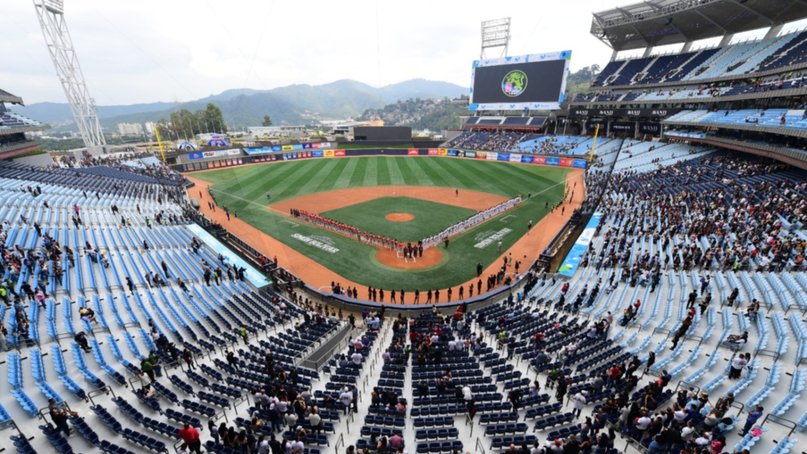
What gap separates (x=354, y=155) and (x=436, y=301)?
186 ft

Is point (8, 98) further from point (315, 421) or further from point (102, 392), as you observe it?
point (315, 421)

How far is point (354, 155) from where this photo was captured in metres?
71.2

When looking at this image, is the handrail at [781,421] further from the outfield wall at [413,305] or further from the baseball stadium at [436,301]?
the outfield wall at [413,305]

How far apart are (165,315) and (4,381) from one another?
525cm

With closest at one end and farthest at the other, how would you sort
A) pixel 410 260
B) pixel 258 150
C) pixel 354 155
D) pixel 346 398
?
pixel 346 398
pixel 410 260
pixel 258 150
pixel 354 155

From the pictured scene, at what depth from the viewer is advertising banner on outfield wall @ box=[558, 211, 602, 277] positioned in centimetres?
2112

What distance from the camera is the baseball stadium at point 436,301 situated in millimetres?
9406

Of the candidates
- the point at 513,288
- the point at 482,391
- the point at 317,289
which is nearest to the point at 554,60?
the point at 513,288

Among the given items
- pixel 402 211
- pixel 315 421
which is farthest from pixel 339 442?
pixel 402 211

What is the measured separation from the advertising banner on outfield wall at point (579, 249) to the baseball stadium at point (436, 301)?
242 mm

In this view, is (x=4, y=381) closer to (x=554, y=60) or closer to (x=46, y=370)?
(x=46, y=370)

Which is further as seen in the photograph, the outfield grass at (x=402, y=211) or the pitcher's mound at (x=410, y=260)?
the outfield grass at (x=402, y=211)

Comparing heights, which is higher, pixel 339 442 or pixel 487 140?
pixel 487 140

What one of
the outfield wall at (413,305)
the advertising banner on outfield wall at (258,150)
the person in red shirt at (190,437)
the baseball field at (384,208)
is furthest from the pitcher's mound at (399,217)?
the advertising banner on outfield wall at (258,150)
